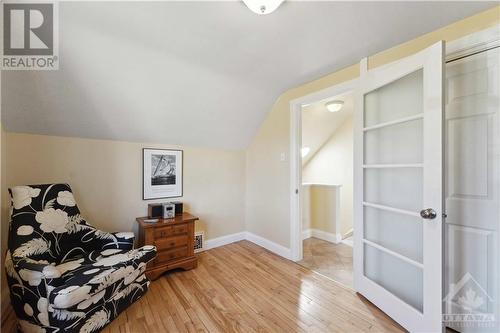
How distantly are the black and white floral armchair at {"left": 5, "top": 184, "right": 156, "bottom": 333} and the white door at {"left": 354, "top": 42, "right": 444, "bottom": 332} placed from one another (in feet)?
Result: 6.39

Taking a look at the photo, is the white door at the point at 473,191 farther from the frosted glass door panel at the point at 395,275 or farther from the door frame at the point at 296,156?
the door frame at the point at 296,156

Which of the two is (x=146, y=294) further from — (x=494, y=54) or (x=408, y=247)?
(x=494, y=54)

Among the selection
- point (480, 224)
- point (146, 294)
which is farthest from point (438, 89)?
point (146, 294)

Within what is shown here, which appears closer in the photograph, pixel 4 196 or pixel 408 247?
pixel 408 247

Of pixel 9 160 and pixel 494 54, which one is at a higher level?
pixel 494 54

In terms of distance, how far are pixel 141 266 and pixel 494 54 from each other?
290 cm

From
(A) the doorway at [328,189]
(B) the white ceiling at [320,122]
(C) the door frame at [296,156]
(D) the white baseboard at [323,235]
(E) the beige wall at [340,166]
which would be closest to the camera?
(C) the door frame at [296,156]

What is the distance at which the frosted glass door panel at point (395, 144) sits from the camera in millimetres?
1489

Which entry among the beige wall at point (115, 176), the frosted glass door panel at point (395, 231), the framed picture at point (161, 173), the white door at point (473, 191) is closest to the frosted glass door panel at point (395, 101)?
the white door at point (473, 191)

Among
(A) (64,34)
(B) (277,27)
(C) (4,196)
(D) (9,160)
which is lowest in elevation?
(C) (4,196)

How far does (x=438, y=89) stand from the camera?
1231mm

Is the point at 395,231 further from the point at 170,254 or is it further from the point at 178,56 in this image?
the point at 178,56

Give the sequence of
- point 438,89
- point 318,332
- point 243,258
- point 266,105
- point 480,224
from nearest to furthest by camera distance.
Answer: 1. point 438,89
2. point 480,224
3. point 318,332
4. point 243,258
5. point 266,105

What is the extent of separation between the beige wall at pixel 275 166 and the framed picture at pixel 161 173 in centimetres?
113
